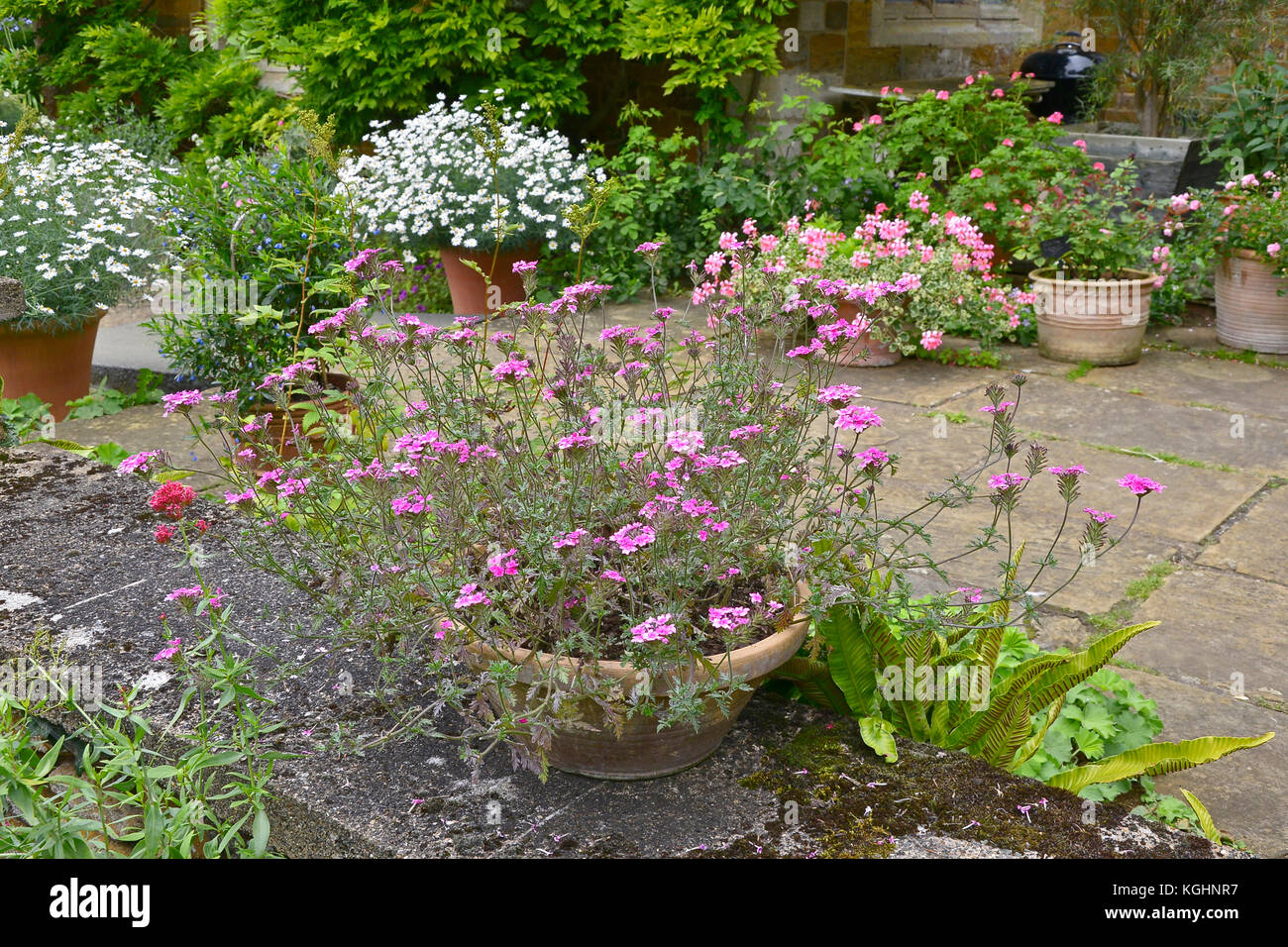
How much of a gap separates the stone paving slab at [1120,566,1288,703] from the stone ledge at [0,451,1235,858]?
3.16 ft

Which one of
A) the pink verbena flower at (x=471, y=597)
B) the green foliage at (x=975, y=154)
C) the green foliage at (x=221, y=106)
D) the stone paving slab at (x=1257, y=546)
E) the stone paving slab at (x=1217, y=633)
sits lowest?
the stone paving slab at (x=1217, y=633)

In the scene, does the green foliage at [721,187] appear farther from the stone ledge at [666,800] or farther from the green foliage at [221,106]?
the stone ledge at [666,800]

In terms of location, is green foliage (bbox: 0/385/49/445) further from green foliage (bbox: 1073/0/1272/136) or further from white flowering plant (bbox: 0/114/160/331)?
green foliage (bbox: 1073/0/1272/136)

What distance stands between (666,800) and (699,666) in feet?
0.74

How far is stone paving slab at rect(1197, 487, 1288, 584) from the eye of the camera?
3320 mm

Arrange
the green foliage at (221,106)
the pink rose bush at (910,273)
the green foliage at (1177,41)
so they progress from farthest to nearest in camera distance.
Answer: the green foliage at (221,106)
the green foliage at (1177,41)
the pink rose bush at (910,273)

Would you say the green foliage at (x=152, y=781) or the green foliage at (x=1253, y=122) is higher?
the green foliage at (x=1253, y=122)

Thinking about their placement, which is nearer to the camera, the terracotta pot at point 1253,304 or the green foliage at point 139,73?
the terracotta pot at point 1253,304

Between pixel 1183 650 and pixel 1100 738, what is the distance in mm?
669

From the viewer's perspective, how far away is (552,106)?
23.1 ft

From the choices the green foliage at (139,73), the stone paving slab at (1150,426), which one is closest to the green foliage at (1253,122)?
the stone paving slab at (1150,426)

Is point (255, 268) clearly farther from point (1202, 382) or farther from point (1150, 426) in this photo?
point (1202, 382)

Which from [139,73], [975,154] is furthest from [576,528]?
[139,73]

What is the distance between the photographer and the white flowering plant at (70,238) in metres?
4.66
